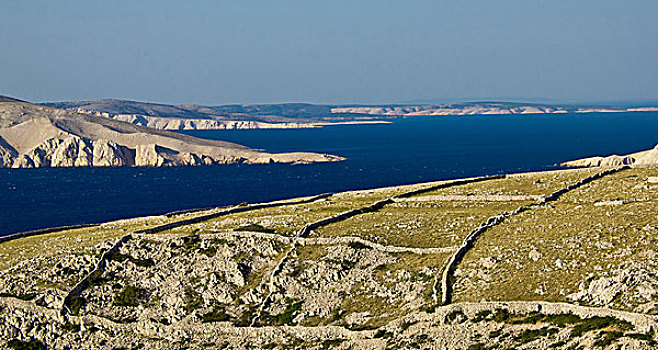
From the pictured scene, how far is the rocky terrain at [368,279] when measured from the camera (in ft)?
125

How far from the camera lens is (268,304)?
48.0m

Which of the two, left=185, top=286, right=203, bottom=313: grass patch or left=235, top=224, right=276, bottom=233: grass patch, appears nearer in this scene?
left=185, top=286, right=203, bottom=313: grass patch

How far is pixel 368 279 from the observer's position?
158 ft

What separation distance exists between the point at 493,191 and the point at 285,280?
1103 inches

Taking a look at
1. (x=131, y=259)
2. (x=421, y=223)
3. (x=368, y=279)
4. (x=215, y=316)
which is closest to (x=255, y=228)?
(x=131, y=259)

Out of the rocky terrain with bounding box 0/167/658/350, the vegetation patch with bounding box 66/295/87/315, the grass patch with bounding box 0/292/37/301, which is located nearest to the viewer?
the rocky terrain with bounding box 0/167/658/350

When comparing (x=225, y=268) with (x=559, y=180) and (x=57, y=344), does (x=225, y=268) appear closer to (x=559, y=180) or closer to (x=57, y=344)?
(x=57, y=344)

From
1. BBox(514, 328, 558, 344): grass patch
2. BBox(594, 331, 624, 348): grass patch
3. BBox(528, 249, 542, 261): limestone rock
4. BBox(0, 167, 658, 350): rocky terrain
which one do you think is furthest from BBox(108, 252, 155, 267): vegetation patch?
BBox(594, 331, 624, 348): grass patch

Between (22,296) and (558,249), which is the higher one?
(558,249)

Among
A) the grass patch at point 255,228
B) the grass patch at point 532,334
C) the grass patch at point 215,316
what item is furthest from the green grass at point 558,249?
the grass patch at point 255,228

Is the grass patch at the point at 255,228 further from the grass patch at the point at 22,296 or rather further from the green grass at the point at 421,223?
the grass patch at the point at 22,296

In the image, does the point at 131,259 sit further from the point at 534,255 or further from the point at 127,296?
the point at 534,255

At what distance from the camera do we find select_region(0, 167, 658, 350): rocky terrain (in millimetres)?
38000

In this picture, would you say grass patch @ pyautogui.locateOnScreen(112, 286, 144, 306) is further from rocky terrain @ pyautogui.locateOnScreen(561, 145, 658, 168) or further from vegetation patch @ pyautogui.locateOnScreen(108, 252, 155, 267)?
rocky terrain @ pyautogui.locateOnScreen(561, 145, 658, 168)
